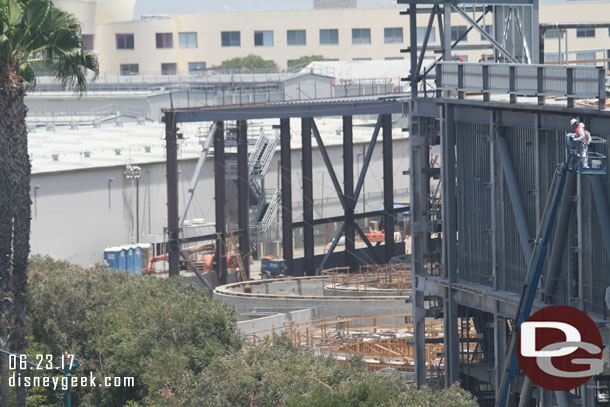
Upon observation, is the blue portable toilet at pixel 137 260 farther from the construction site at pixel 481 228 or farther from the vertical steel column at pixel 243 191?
the vertical steel column at pixel 243 191

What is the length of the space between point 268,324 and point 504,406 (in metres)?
22.6

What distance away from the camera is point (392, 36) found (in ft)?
417

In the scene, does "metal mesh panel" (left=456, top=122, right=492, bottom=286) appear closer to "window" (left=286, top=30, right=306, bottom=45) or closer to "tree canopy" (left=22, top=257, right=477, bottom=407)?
"tree canopy" (left=22, top=257, right=477, bottom=407)

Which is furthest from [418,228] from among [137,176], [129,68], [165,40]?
[129,68]

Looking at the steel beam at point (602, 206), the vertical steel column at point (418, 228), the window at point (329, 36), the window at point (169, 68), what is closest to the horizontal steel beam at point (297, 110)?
the vertical steel column at point (418, 228)

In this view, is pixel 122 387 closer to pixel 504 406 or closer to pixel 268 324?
pixel 504 406

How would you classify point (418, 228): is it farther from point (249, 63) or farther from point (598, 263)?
point (249, 63)

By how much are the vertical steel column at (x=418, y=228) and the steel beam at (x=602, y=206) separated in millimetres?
9620

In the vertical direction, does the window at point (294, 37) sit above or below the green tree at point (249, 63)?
above

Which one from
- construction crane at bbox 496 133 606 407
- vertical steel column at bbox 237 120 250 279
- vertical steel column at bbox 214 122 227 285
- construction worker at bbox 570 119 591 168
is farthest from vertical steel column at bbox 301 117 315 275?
construction worker at bbox 570 119 591 168

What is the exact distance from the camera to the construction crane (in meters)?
21.1

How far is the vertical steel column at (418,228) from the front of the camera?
3152cm

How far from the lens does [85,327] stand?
3425cm

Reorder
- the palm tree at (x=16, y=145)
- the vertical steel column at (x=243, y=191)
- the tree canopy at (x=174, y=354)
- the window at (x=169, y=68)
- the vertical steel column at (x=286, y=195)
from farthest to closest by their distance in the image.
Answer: the window at (x=169, y=68)
the vertical steel column at (x=286, y=195)
the vertical steel column at (x=243, y=191)
the palm tree at (x=16, y=145)
the tree canopy at (x=174, y=354)
